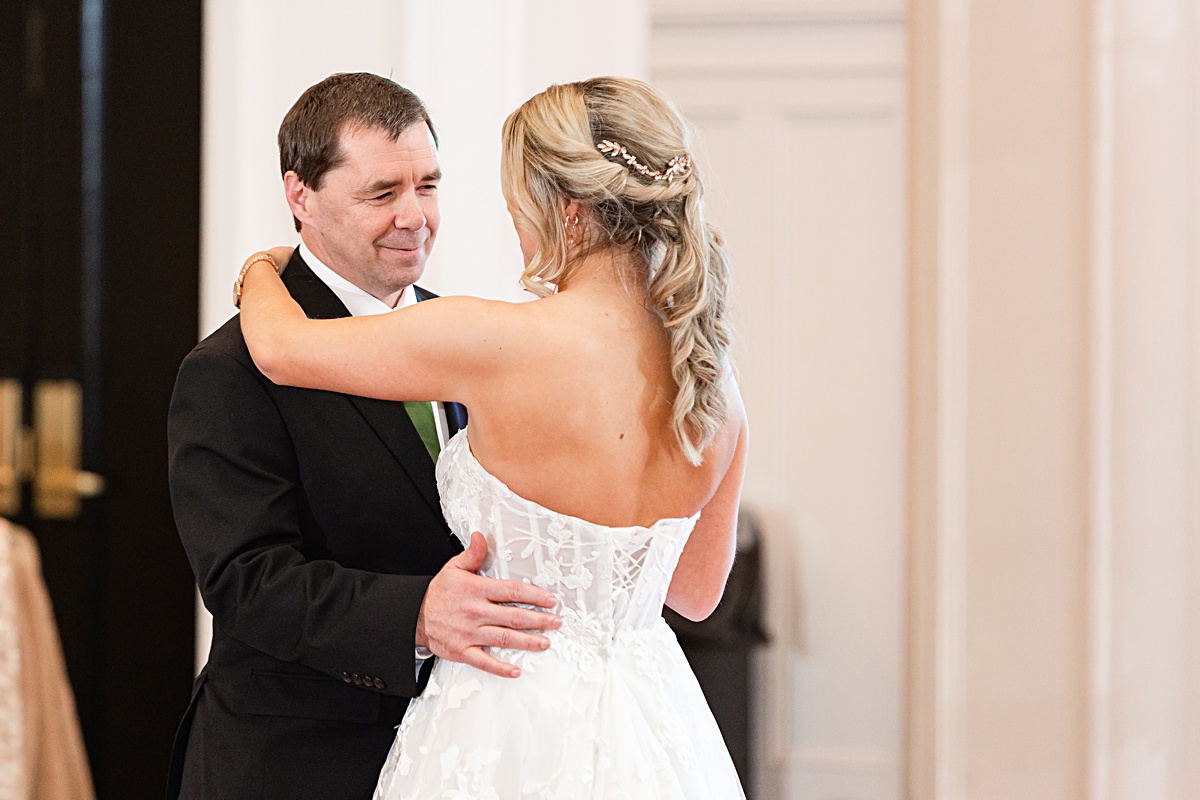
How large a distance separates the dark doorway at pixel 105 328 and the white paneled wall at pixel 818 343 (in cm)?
207

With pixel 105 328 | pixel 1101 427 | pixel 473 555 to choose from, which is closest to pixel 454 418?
pixel 473 555

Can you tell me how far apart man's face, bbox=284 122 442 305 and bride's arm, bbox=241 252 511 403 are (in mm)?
358

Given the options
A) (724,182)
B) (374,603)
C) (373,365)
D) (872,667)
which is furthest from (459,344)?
(872,667)

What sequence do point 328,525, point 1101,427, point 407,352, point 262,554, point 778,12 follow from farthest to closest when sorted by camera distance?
point 778,12 → point 1101,427 → point 328,525 → point 262,554 → point 407,352

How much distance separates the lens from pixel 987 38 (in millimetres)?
3330

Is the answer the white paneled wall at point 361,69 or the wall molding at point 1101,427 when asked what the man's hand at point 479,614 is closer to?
the white paneled wall at point 361,69

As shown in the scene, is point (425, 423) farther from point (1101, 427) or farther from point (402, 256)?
point (1101, 427)

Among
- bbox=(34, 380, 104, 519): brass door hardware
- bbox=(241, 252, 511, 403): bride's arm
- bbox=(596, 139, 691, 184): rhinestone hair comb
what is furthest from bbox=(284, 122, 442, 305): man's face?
bbox=(34, 380, 104, 519): brass door hardware

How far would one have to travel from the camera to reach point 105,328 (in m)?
2.72

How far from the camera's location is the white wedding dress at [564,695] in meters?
1.47

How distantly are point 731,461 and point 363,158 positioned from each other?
0.74 meters

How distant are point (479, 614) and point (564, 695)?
0.53 feet

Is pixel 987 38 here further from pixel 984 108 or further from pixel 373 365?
pixel 373 365

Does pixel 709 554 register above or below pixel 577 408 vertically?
below
